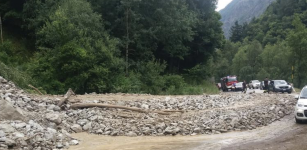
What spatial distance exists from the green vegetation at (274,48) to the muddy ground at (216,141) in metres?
37.4

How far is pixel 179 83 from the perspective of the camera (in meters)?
31.5

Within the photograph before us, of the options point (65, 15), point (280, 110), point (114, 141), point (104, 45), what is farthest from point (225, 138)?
point (65, 15)

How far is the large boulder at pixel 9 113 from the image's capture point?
10.5m

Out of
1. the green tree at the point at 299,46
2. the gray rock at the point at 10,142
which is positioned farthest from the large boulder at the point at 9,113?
the green tree at the point at 299,46

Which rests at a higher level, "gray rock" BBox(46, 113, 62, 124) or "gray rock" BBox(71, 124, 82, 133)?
"gray rock" BBox(46, 113, 62, 124)

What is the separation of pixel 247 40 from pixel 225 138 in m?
102

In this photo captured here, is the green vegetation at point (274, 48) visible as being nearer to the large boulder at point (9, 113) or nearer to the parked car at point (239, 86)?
the parked car at point (239, 86)

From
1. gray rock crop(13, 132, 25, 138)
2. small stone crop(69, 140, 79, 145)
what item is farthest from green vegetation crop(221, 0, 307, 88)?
gray rock crop(13, 132, 25, 138)

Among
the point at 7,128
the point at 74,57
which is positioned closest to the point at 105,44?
the point at 74,57

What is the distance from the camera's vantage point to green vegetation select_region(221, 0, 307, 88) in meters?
46.1

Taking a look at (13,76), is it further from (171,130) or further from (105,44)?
(171,130)

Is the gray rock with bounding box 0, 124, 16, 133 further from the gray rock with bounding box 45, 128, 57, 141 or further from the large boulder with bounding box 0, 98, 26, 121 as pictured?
the gray rock with bounding box 45, 128, 57, 141

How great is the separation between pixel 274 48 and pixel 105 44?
55771 mm

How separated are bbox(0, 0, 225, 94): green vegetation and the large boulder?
823 cm
